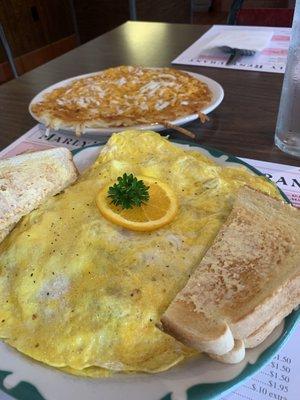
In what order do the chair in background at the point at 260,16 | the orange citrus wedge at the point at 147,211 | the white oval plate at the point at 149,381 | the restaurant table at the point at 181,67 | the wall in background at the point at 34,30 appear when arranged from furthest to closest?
the wall in background at the point at 34,30 → the chair in background at the point at 260,16 → the restaurant table at the point at 181,67 → the orange citrus wedge at the point at 147,211 → the white oval plate at the point at 149,381

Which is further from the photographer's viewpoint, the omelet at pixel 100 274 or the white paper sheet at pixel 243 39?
the white paper sheet at pixel 243 39

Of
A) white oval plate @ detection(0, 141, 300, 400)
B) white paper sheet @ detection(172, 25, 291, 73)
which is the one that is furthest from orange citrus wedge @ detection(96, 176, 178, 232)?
white paper sheet @ detection(172, 25, 291, 73)

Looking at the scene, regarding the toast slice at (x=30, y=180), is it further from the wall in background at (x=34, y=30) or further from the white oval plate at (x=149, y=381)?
the wall in background at (x=34, y=30)

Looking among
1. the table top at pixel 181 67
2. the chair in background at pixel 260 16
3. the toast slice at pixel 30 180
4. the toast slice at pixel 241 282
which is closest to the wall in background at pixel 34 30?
the table top at pixel 181 67

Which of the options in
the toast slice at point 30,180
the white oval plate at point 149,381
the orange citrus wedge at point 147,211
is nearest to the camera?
the white oval plate at point 149,381

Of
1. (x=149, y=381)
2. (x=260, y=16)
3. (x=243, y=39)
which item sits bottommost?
(x=260, y=16)

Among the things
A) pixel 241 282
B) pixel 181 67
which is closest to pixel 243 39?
pixel 181 67

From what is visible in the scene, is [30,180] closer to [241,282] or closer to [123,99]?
[241,282]

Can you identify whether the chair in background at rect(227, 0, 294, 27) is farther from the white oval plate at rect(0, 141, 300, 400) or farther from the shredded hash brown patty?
the white oval plate at rect(0, 141, 300, 400)
